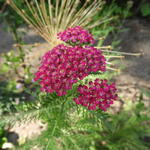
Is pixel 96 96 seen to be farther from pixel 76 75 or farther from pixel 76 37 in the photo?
pixel 76 37

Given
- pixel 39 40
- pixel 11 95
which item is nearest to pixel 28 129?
pixel 11 95

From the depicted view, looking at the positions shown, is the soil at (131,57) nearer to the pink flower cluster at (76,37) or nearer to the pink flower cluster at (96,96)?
the pink flower cluster at (76,37)

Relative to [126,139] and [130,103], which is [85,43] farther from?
[130,103]

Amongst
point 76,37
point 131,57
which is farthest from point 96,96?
point 131,57

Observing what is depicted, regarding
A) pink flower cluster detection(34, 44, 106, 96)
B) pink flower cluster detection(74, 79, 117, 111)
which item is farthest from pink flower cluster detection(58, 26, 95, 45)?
pink flower cluster detection(74, 79, 117, 111)

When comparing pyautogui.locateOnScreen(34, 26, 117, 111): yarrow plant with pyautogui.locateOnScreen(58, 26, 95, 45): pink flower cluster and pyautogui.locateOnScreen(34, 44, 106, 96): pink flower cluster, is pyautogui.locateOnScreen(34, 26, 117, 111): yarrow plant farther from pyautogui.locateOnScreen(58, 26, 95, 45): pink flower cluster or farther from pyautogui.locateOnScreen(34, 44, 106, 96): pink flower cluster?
pyautogui.locateOnScreen(58, 26, 95, 45): pink flower cluster
